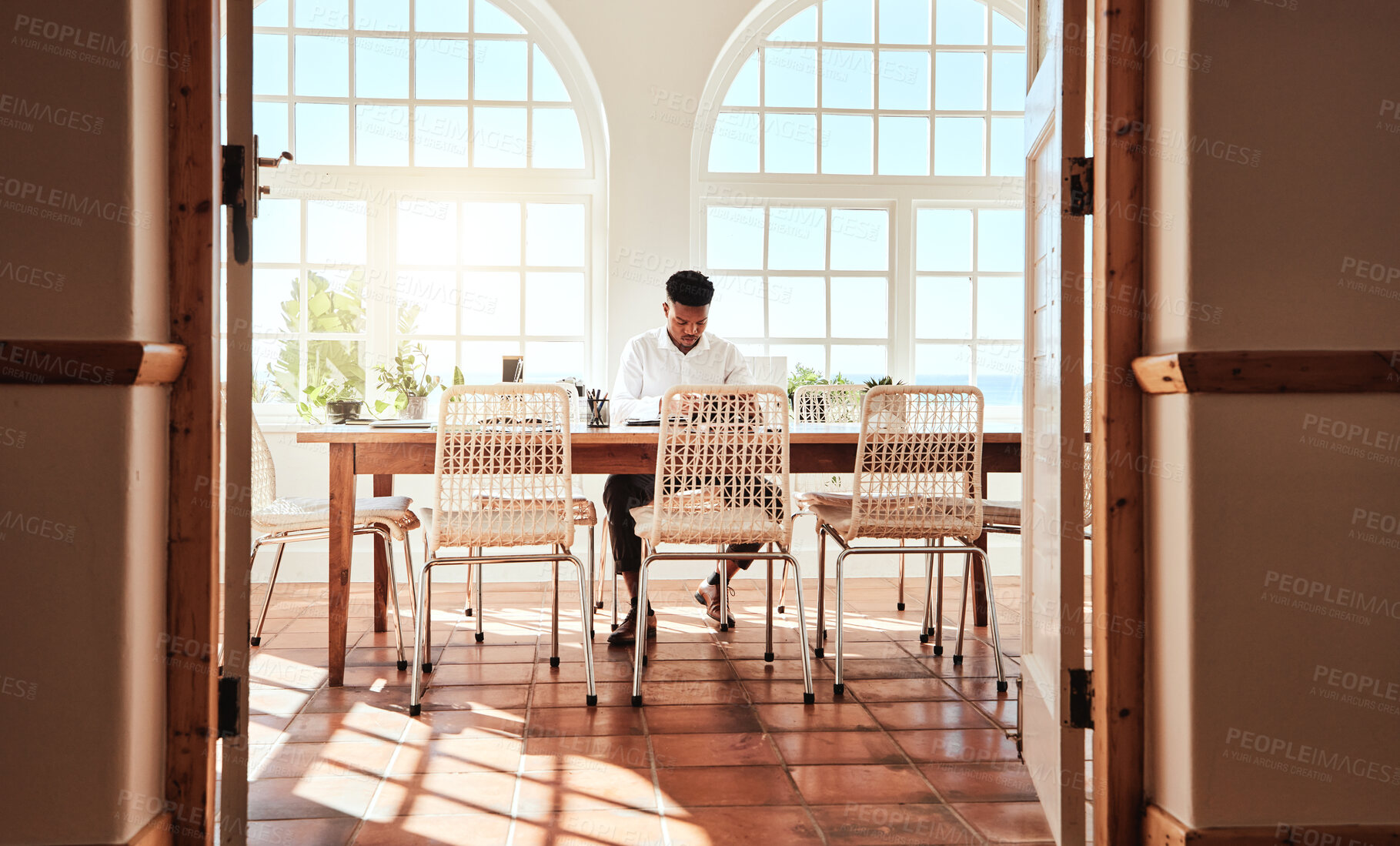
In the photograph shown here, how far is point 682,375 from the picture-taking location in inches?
152

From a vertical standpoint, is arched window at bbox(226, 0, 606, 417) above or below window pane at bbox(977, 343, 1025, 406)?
above

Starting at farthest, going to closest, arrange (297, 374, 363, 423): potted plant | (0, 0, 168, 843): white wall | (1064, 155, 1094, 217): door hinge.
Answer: (297, 374, 363, 423): potted plant < (1064, 155, 1094, 217): door hinge < (0, 0, 168, 843): white wall

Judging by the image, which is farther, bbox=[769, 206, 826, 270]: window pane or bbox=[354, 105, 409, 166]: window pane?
bbox=[769, 206, 826, 270]: window pane

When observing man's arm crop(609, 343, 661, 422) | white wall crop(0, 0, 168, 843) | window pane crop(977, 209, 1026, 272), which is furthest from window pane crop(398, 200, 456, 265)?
white wall crop(0, 0, 168, 843)

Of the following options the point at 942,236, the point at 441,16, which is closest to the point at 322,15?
the point at 441,16

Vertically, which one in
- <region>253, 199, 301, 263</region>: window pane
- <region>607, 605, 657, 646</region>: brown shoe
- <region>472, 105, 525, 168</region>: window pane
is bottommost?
<region>607, 605, 657, 646</region>: brown shoe

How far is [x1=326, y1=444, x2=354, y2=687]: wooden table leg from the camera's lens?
9.14ft

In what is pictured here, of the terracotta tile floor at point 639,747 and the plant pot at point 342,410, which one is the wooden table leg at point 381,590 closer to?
the terracotta tile floor at point 639,747

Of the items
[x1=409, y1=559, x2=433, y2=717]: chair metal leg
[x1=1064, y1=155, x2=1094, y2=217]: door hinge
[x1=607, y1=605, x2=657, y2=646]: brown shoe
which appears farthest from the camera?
[x1=607, y1=605, x2=657, y2=646]: brown shoe

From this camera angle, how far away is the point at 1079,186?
5.56ft

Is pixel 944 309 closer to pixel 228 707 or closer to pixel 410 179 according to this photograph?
pixel 410 179

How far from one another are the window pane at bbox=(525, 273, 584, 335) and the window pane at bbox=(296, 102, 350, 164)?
1153 millimetres

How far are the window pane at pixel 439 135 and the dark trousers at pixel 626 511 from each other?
84.5 inches

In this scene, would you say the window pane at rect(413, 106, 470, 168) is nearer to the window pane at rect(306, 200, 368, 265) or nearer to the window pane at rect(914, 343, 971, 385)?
the window pane at rect(306, 200, 368, 265)
